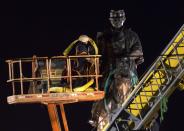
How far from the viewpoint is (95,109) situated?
11180 millimetres

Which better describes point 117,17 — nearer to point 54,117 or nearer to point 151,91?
point 151,91

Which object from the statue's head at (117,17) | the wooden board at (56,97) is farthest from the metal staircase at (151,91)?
the statue's head at (117,17)

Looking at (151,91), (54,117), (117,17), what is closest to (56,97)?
(54,117)

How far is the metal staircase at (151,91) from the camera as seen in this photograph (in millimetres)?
10406

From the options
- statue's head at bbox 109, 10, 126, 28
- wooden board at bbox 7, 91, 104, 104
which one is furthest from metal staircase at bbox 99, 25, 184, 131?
statue's head at bbox 109, 10, 126, 28

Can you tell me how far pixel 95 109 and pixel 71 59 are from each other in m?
0.91

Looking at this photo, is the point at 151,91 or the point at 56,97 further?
the point at 151,91

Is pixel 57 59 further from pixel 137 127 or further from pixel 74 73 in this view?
pixel 137 127

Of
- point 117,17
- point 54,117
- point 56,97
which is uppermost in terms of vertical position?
point 117,17

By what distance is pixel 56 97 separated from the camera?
33.4 feet

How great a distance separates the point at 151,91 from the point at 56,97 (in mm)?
1386

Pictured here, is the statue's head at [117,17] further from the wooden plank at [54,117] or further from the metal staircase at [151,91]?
the wooden plank at [54,117]

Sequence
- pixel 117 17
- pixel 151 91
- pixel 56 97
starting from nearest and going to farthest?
pixel 56 97 → pixel 151 91 → pixel 117 17

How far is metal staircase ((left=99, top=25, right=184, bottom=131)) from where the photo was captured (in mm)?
10406
